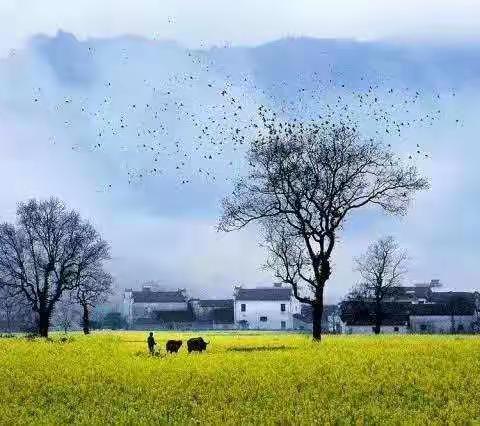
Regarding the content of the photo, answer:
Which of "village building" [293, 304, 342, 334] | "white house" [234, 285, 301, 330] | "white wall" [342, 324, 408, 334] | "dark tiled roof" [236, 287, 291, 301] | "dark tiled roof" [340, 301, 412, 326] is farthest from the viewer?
"dark tiled roof" [236, 287, 291, 301]

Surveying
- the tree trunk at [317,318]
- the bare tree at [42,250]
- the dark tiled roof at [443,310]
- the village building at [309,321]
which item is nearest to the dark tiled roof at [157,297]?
the village building at [309,321]

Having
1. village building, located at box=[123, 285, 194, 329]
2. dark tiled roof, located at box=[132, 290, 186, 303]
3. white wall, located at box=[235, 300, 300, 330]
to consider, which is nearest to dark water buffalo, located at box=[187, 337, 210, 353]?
white wall, located at box=[235, 300, 300, 330]

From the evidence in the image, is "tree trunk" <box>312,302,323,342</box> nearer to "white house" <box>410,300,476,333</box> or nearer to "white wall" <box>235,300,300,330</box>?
"white house" <box>410,300,476,333</box>

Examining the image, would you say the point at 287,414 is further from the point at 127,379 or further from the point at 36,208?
the point at 36,208

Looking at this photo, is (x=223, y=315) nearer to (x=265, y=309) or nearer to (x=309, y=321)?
(x=265, y=309)

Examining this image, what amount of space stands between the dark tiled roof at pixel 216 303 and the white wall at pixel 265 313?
954 cm

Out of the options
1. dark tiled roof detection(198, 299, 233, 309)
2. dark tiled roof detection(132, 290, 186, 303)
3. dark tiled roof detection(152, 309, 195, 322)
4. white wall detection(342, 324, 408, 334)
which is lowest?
white wall detection(342, 324, 408, 334)

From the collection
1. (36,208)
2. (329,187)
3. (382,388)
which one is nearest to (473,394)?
(382,388)

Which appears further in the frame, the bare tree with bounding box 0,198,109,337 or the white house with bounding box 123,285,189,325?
the white house with bounding box 123,285,189,325

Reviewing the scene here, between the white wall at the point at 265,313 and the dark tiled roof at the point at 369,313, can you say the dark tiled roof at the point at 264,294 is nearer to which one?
the white wall at the point at 265,313

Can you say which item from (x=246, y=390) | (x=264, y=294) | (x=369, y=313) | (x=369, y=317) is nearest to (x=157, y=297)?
(x=264, y=294)

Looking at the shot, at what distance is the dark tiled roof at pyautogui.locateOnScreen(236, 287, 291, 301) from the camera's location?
170125mm

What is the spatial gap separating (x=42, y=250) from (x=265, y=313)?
3911 inches

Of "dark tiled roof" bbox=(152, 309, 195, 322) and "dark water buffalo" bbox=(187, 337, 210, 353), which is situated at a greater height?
"dark water buffalo" bbox=(187, 337, 210, 353)
